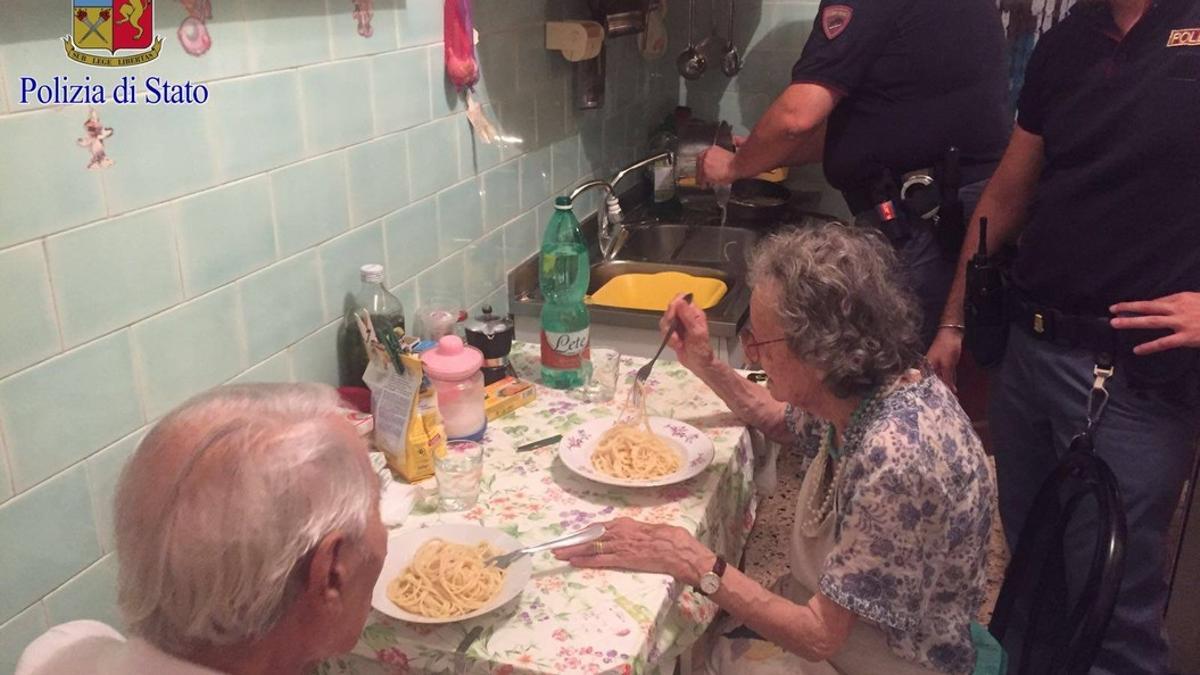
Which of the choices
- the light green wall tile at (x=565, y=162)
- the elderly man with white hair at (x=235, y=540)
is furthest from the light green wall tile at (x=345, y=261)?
the light green wall tile at (x=565, y=162)

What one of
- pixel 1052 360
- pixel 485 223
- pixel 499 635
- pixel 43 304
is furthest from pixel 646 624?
pixel 485 223

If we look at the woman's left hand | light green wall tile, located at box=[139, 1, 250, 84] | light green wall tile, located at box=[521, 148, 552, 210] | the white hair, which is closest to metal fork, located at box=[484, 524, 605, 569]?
the woman's left hand

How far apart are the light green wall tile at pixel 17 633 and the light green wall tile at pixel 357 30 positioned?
3.08 ft

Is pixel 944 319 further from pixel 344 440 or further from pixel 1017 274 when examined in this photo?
pixel 344 440

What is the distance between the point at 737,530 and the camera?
1.77 meters

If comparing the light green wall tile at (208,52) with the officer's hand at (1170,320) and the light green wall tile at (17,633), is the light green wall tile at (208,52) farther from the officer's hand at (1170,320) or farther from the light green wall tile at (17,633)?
the officer's hand at (1170,320)

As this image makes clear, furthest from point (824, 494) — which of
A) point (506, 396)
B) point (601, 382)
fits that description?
point (506, 396)

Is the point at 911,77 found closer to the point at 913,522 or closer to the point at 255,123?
the point at 913,522

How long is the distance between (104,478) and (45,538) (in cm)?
10

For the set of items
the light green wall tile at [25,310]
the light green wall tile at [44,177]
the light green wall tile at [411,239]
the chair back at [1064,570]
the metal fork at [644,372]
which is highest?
the light green wall tile at [44,177]

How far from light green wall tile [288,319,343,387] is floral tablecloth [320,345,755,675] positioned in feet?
1.01

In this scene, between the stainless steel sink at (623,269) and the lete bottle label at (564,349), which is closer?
the lete bottle label at (564,349)

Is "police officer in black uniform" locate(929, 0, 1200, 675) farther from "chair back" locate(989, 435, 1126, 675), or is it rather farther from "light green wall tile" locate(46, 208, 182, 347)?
"light green wall tile" locate(46, 208, 182, 347)

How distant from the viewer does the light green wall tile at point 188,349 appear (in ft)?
4.09
